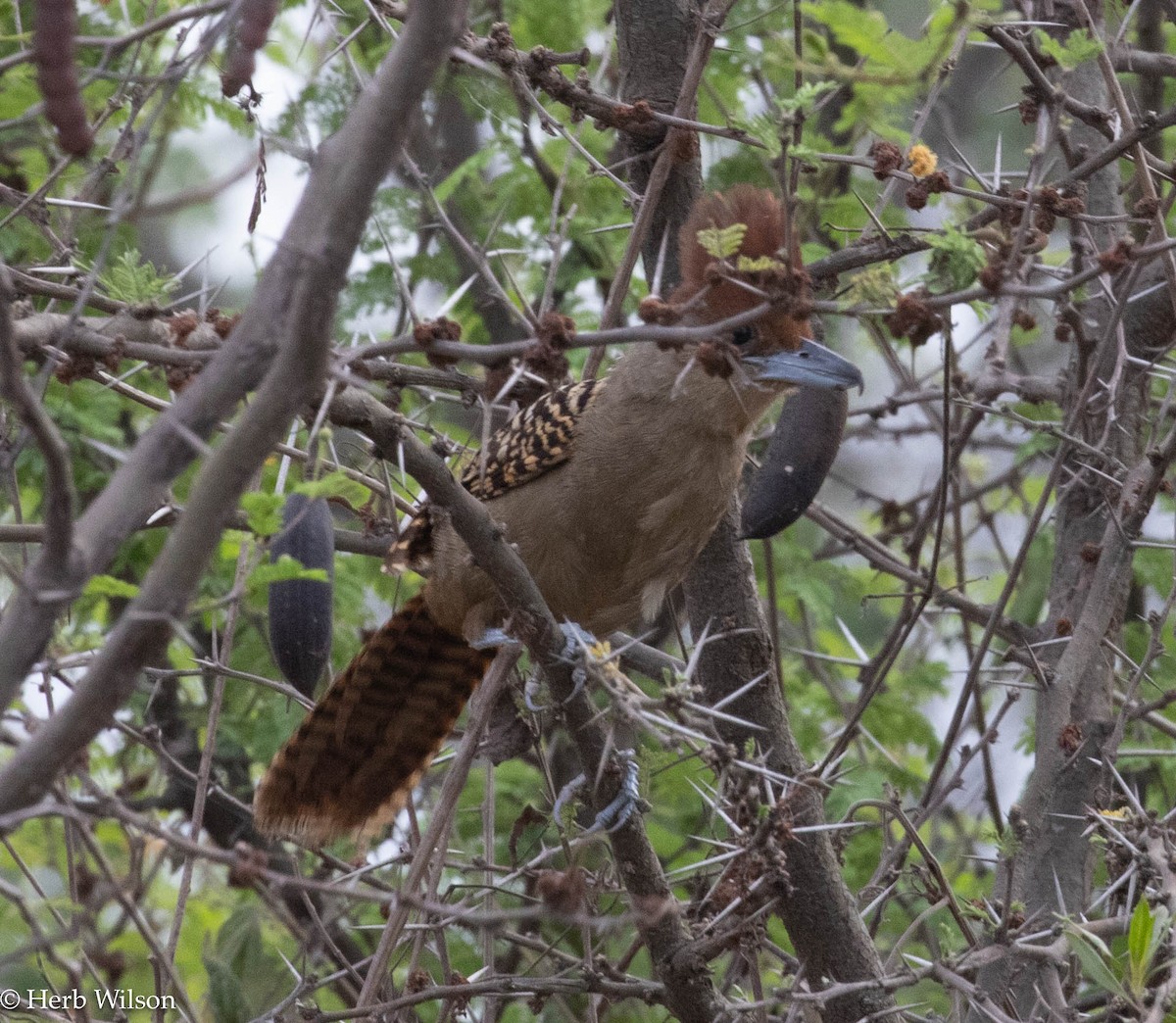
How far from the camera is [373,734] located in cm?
450

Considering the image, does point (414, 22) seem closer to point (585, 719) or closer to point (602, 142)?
point (585, 719)

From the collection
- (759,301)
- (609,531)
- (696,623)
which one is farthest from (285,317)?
(696,623)

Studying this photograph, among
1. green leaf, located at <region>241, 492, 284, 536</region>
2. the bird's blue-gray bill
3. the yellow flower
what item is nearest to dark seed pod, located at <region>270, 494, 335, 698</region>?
green leaf, located at <region>241, 492, 284, 536</region>

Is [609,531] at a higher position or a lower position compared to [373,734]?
higher

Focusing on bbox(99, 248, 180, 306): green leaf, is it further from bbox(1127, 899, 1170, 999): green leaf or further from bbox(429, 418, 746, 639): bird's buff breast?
bbox(1127, 899, 1170, 999): green leaf

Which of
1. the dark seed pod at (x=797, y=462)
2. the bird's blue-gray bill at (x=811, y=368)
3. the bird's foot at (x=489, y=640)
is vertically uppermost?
the bird's blue-gray bill at (x=811, y=368)

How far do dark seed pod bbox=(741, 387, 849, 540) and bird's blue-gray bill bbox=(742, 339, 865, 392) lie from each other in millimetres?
55

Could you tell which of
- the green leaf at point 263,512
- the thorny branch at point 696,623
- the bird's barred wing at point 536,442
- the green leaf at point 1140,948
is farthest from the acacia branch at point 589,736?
the bird's barred wing at point 536,442

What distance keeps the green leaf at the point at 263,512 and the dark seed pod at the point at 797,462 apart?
153 cm

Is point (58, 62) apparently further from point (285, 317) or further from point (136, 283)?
point (136, 283)

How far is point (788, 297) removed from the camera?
80.8 inches

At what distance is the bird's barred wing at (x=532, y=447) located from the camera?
4.24 meters

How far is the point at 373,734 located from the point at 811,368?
1826 mm

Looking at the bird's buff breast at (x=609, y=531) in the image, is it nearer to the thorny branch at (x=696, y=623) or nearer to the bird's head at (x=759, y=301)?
the thorny branch at (x=696, y=623)
